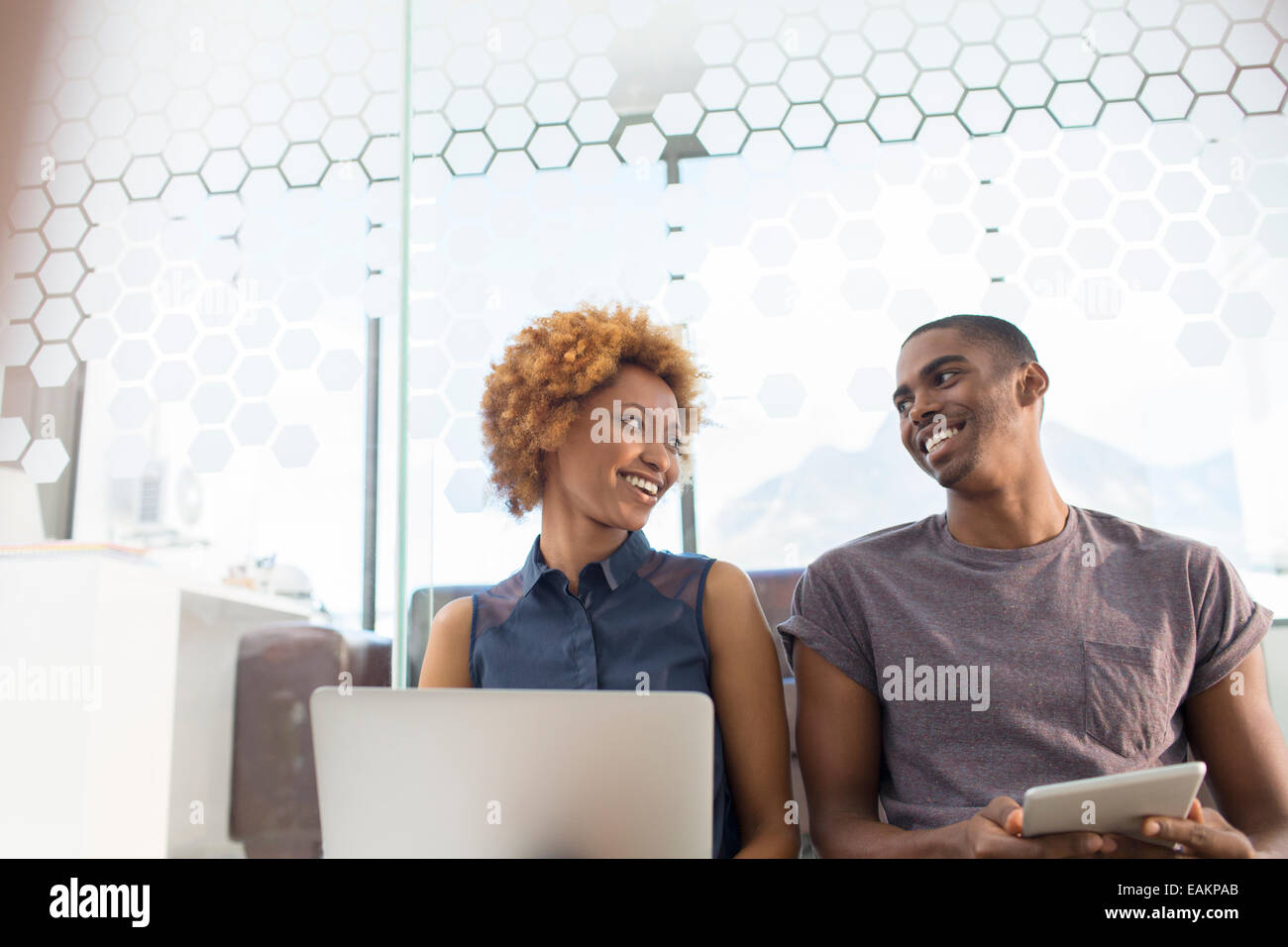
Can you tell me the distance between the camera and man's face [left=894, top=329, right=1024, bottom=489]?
150 centimetres

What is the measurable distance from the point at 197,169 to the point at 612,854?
224cm

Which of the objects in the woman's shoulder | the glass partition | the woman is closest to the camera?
the woman

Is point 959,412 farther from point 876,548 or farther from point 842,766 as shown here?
point 842,766

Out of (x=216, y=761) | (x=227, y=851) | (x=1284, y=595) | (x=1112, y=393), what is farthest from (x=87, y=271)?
(x=1284, y=595)

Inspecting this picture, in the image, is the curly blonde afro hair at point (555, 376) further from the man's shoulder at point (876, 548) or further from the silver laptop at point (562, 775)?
the silver laptop at point (562, 775)

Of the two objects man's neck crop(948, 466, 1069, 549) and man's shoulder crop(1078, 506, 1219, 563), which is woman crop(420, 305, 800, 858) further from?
man's shoulder crop(1078, 506, 1219, 563)

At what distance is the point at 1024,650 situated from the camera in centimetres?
135

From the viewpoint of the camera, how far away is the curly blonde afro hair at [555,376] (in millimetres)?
1582

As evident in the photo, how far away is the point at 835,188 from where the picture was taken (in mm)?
2229

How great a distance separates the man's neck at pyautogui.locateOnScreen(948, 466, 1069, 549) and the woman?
395 mm

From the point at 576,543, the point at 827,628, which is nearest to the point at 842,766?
the point at 827,628

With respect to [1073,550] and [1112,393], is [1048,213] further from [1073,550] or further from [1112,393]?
[1073,550]

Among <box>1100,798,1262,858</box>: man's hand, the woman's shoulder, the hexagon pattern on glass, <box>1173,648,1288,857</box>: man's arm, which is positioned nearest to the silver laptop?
<box>1100,798,1262,858</box>: man's hand
